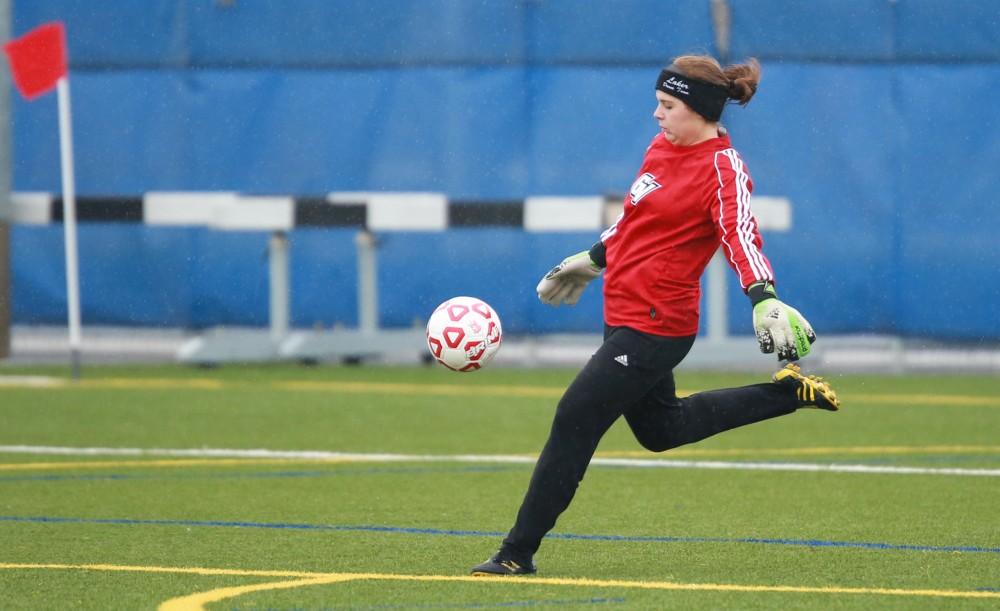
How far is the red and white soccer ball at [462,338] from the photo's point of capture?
8.00m

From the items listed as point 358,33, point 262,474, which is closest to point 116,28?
point 358,33

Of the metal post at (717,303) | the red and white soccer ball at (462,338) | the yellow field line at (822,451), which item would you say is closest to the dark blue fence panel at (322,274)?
the metal post at (717,303)

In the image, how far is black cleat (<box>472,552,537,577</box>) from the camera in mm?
7129

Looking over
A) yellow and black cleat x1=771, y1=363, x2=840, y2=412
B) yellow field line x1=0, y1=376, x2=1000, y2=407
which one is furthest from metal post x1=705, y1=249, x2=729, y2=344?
yellow and black cleat x1=771, y1=363, x2=840, y2=412

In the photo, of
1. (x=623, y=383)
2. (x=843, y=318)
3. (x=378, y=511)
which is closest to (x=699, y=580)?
(x=623, y=383)

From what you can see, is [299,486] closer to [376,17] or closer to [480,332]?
[480,332]

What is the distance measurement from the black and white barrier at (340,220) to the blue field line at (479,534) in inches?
359

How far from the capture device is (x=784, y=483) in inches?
404

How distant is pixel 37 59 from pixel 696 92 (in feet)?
37.4

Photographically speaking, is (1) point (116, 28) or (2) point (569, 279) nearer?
(2) point (569, 279)

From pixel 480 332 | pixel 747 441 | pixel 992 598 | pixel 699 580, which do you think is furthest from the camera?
pixel 747 441

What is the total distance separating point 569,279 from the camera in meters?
7.93

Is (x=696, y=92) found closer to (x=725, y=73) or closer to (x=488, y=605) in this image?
(x=725, y=73)

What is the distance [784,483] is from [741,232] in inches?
143
